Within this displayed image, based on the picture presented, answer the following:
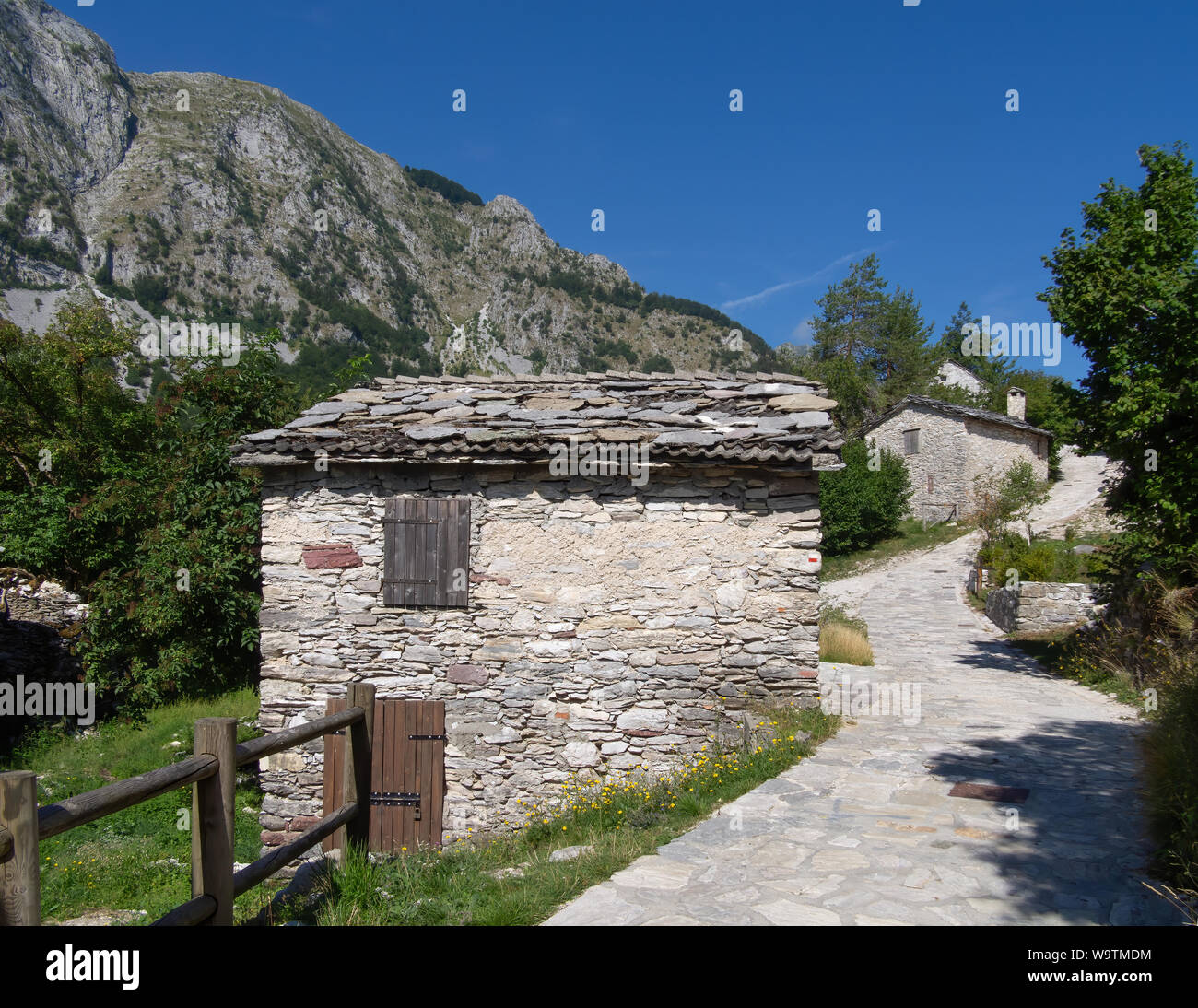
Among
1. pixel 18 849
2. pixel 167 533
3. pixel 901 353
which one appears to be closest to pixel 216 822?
pixel 18 849

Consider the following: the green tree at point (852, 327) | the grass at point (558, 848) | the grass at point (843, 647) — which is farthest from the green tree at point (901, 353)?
the grass at point (558, 848)

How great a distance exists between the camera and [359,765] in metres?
5.00

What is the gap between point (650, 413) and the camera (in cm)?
845

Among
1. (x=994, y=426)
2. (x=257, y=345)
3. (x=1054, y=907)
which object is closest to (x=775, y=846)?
(x=1054, y=907)

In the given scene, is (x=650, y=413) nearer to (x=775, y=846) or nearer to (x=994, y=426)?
(x=775, y=846)

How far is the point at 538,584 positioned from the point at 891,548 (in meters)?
21.6

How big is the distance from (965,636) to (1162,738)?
9.77 meters

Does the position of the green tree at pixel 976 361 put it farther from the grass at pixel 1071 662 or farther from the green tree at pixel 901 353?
the grass at pixel 1071 662

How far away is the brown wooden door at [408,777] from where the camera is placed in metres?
7.73

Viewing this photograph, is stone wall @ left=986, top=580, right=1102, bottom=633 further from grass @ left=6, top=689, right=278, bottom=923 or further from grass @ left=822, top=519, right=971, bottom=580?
grass @ left=6, top=689, right=278, bottom=923

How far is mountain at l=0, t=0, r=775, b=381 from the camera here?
190ft

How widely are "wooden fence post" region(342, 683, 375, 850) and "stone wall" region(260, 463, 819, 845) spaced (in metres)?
2.72

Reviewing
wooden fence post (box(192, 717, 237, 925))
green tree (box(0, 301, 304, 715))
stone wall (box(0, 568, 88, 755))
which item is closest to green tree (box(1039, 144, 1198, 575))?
wooden fence post (box(192, 717, 237, 925))
